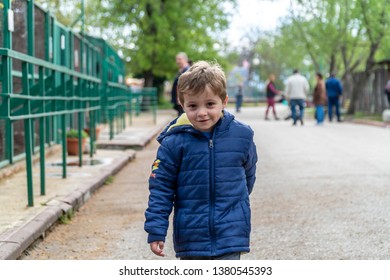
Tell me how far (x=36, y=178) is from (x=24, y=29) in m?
1.77

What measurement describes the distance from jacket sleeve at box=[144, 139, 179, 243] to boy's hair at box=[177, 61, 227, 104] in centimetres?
29

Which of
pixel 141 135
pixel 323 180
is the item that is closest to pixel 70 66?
pixel 323 180

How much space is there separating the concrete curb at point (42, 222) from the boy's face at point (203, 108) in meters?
1.91

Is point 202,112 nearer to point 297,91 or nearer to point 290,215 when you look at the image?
point 290,215

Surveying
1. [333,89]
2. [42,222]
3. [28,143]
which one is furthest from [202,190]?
[333,89]

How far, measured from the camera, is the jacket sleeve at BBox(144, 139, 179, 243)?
326 cm

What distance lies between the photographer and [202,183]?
3301mm

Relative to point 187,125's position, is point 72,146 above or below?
below

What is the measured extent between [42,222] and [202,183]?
276 cm

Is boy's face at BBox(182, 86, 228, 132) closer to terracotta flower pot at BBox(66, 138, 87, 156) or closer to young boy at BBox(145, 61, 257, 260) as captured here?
young boy at BBox(145, 61, 257, 260)

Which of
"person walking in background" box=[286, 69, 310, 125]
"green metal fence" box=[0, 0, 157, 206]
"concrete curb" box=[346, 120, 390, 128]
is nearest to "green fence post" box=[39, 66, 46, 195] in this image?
"green metal fence" box=[0, 0, 157, 206]

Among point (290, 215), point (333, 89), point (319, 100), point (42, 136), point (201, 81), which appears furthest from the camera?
point (333, 89)

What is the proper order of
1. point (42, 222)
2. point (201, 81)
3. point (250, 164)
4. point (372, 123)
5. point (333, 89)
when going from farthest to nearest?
point (333, 89) → point (372, 123) → point (42, 222) → point (250, 164) → point (201, 81)
